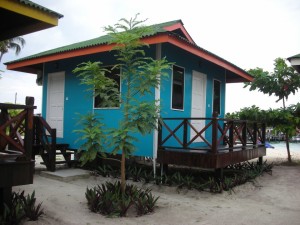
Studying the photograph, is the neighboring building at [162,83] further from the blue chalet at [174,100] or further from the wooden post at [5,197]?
the wooden post at [5,197]

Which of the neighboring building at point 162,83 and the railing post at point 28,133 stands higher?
the neighboring building at point 162,83

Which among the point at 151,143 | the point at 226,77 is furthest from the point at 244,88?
the point at 151,143

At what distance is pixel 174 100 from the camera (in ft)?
29.6

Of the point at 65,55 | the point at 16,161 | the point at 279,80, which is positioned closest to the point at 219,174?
the point at 16,161

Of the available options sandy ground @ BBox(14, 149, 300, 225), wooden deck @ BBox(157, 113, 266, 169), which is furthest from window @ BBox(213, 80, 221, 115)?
sandy ground @ BBox(14, 149, 300, 225)

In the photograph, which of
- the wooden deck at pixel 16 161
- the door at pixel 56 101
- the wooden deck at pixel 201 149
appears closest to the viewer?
the wooden deck at pixel 16 161

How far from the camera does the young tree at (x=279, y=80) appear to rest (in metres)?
12.9

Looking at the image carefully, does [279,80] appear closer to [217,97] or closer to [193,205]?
[217,97]

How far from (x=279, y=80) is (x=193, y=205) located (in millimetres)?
8851

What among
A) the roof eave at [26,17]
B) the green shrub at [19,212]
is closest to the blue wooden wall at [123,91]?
the roof eave at [26,17]

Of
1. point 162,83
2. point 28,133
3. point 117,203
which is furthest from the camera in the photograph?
point 162,83

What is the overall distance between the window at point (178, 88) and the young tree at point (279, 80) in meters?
5.48

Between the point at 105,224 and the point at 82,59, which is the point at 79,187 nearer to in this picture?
the point at 105,224

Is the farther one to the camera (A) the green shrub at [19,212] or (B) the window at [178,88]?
(B) the window at [178,88]
